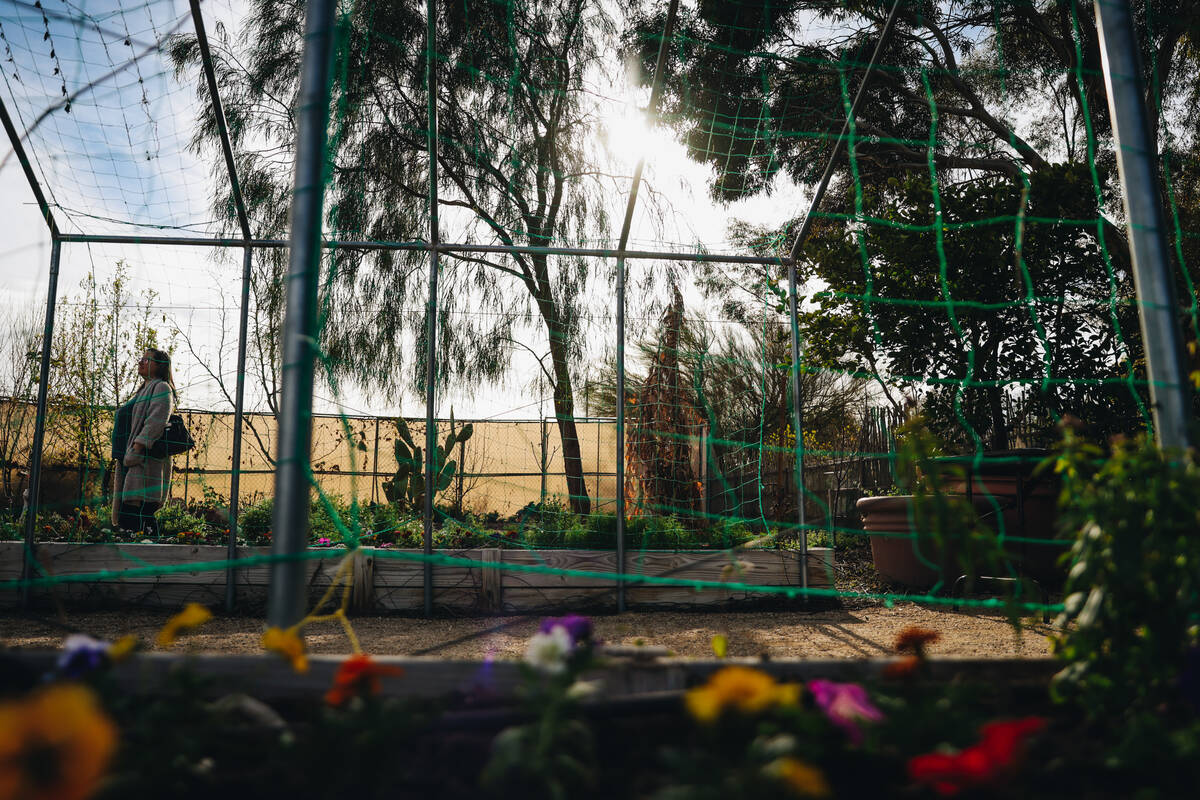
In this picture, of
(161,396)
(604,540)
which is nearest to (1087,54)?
(604,540)

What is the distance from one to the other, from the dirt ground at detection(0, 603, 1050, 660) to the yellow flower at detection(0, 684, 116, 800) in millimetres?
2248

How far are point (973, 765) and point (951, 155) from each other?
6947 millimetres

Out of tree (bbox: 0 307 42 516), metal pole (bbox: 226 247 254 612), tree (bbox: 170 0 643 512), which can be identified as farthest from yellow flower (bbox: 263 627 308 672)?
tree (bbox: 0 307 42 516)

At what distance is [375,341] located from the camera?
6.38 metres

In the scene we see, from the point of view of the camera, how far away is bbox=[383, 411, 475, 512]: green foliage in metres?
5.76

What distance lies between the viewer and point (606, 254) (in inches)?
159

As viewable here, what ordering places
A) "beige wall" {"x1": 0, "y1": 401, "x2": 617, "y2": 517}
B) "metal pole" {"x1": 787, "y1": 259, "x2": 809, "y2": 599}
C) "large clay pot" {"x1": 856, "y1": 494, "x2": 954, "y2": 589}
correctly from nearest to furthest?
"metal pole" {"x1": 787, "y1": 259, "x2": 809, "y2": 599} < "large clay pot" {"x1": 856, "y1": 494, "x2": 954, "y2": 589} < "beige wall" {"x1": 0, "y1": 401, "x2": 617, "y2": 517}

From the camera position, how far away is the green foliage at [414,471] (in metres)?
5.76

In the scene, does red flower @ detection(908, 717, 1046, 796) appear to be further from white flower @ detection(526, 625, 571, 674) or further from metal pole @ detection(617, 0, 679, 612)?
metal pole @ detection(617, 0, 679, 612)

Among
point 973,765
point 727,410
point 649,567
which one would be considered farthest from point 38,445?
point 727,410

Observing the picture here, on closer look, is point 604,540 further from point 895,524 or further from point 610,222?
point 610,222

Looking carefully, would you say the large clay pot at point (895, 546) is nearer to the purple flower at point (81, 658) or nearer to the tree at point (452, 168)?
the tree at point (452, 168)

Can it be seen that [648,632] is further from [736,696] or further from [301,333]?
[736,696]

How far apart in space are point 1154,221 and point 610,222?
17.5 ft
